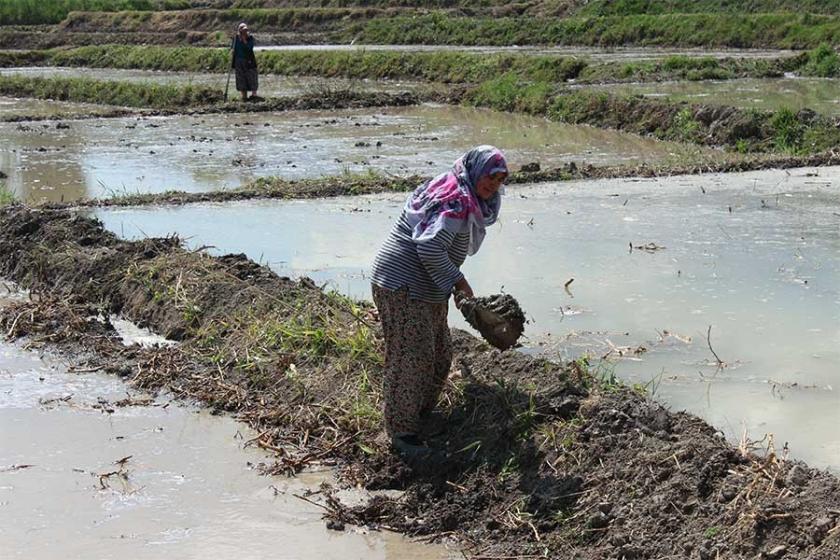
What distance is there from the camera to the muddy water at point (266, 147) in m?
13.2

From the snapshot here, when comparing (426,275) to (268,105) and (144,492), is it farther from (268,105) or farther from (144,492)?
(268,105)

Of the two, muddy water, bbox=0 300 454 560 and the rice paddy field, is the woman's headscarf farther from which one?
muddy water, bbox=0 300 454 560

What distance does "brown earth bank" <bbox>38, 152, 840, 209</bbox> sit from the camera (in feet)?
37.2

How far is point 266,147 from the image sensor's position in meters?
15.8

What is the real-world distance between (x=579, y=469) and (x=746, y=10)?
109ft

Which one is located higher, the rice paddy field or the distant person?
the rice paddy field

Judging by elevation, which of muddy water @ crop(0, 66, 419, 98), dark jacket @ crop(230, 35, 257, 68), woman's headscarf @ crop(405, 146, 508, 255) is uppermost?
woman's headscarf @ crop(405, 146, 508, 255)

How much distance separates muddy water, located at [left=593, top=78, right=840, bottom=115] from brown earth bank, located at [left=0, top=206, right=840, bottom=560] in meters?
11.8

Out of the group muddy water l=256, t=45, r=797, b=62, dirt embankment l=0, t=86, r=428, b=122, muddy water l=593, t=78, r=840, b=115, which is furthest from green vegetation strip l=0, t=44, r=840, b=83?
dirt embankment l=0, t=86, r=428, b=122

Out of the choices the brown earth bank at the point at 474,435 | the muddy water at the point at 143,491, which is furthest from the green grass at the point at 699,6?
the muddy water at the point at 143,491

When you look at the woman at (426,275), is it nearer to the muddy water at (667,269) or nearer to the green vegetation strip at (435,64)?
the muddy water at (667,269)

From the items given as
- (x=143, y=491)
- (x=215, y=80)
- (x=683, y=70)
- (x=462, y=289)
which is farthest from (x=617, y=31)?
(x=143, y=491)

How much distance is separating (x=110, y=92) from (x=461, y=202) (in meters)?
20.3

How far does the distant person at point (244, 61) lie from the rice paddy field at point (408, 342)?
391 cm
